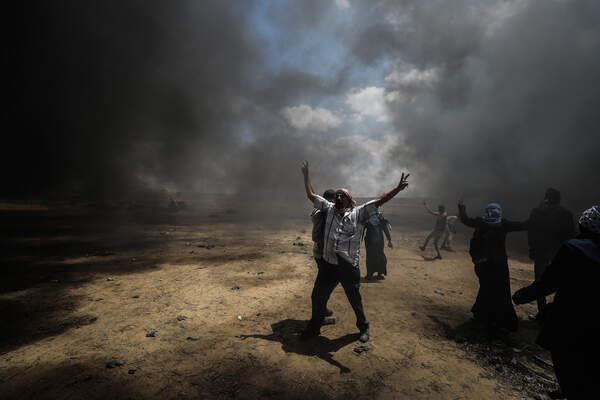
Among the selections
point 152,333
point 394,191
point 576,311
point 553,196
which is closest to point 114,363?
point 152,333

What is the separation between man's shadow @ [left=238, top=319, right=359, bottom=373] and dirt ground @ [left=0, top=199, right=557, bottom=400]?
0.09 ft

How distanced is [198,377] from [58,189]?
35366mm

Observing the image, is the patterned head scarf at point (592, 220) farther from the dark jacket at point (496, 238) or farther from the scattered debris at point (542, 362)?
the scattered debris at point (542, 362)

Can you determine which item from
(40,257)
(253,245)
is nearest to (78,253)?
(40,257)

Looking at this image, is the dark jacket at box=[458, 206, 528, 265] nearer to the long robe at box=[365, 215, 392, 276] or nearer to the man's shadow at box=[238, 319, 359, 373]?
the man's shadow at box=[238, 319, 359, 373]

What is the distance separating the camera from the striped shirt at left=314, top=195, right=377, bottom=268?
3.55 metres

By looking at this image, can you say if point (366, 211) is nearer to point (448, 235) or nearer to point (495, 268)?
point (495, 268)

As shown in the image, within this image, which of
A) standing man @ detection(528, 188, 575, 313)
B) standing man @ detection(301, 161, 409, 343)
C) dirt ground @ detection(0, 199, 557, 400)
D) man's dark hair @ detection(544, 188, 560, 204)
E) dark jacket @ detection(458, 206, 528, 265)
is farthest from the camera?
man's dark hair @ detection(544, 188, 560, 204)

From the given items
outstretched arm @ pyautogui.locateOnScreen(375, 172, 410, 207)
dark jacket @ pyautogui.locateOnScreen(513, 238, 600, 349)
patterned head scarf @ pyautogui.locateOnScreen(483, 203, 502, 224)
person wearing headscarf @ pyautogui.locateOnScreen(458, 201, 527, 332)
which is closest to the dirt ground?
person wearing headscarf @ pyautogui.locateOnScreen(458, 201, 527, 332)

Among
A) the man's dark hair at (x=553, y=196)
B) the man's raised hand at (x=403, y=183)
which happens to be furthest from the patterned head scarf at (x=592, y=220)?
the man's dark hair at (x=553, y=196)

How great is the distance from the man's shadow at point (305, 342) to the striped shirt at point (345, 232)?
128 cm

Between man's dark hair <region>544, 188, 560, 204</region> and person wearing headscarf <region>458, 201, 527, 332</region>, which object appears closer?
person wearing headscarf <region>458, 201, 527, 332</region>

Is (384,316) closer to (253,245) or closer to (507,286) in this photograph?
(507,286)

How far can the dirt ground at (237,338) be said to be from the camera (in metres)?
3.00
